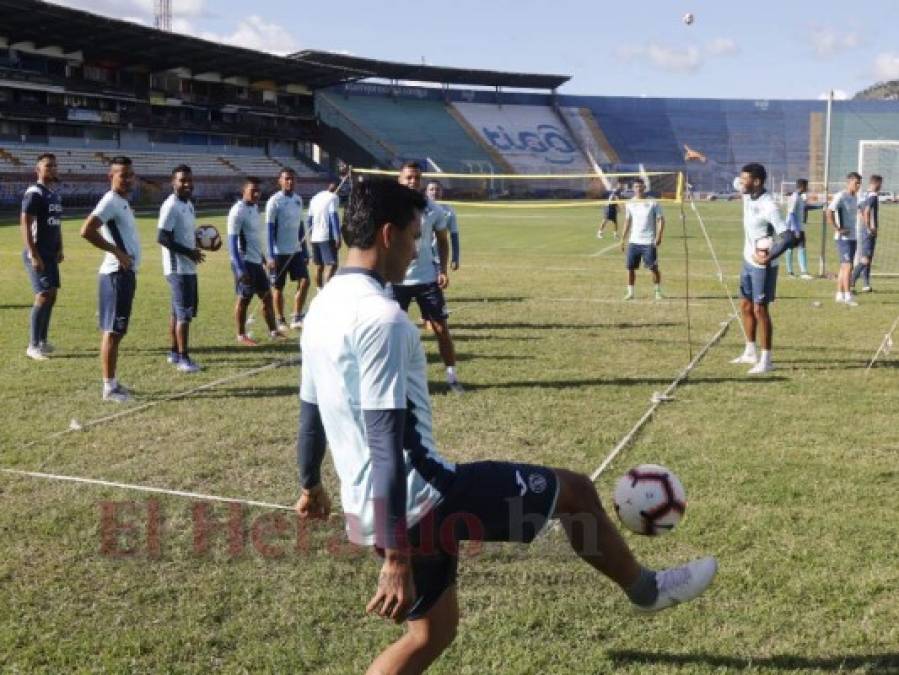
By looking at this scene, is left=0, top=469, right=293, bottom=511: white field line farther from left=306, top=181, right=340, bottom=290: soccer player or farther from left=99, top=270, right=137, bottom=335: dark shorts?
left=306, top=181, right=340, bottom=290: soccer player

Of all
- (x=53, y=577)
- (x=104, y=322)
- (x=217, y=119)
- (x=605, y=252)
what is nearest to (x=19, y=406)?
(x=104, y=322)

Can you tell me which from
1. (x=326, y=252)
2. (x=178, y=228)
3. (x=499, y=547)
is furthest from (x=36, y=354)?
(x=499, y=547)

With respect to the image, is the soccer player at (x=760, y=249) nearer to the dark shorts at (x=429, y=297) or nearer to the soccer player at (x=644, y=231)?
the dark shorts at (x=429, y=297)

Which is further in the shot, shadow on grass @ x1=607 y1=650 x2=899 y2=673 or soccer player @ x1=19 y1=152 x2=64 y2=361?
soccer player @ x1=19 y1=152 x2=64 y2=361

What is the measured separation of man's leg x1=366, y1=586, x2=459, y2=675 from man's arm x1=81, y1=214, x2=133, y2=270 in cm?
626

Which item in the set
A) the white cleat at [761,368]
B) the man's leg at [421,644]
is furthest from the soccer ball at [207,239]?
the man's leg at [421,644]

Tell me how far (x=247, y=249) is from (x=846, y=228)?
33.4 ft

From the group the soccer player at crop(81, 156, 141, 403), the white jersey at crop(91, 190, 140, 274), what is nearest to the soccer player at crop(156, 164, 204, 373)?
the white jersey at crop(91, 190, 140, 274)

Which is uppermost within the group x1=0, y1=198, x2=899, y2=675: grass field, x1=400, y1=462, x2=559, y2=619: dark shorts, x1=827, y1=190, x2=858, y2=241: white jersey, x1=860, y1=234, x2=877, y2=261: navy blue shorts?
x1=827, y1=190, x2=858, y2=241: white jersey

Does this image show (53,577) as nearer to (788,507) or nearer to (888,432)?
(788,507)

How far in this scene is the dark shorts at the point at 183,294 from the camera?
9.77 metres

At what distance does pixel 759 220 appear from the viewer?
994 centimetres

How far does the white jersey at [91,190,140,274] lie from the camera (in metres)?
8.55

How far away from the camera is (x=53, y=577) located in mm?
4766
